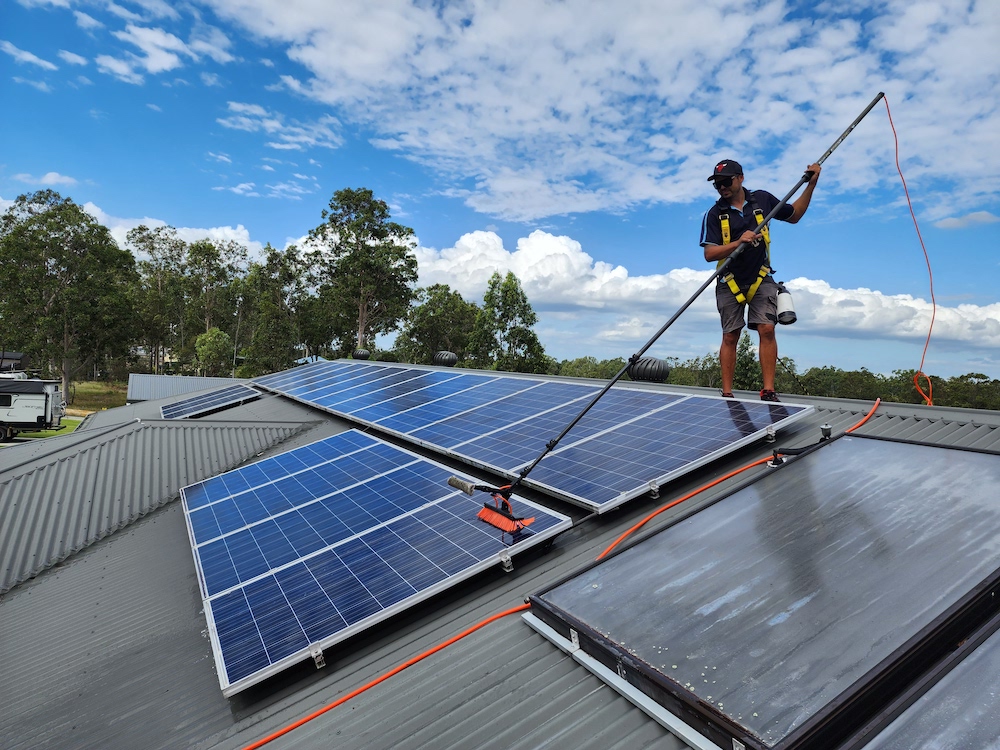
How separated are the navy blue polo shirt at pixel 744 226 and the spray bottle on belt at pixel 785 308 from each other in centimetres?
42

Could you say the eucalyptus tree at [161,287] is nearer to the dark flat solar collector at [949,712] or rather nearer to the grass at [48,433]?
the grass at [48,433]

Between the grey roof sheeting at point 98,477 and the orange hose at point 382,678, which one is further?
the grey roof sheeting at point 98,477

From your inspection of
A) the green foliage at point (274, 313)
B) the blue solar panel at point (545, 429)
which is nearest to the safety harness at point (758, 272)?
the blue solar panel at point (545, 429)

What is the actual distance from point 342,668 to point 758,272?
20.8 ft

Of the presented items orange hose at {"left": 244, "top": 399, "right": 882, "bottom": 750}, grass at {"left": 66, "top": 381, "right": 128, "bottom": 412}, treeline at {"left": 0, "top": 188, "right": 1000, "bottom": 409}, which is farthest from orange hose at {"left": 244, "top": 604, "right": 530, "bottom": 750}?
grass at {"left": 66, "top": 381, "right": 128, "bottom": 412}

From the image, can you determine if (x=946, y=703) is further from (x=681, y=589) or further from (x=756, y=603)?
(x=681, y=589)

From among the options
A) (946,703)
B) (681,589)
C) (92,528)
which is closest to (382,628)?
(681,589)

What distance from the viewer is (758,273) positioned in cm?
694

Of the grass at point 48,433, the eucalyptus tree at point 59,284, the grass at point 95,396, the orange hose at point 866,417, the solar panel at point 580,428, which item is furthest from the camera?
the grass at point 95,396

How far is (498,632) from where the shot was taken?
388 centimetres

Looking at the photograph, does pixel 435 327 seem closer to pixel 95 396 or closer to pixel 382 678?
pixel 95 396

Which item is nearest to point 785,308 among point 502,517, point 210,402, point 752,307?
point 752,307

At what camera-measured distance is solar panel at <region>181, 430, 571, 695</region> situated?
416cm

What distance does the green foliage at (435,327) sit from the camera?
58.7 metres
